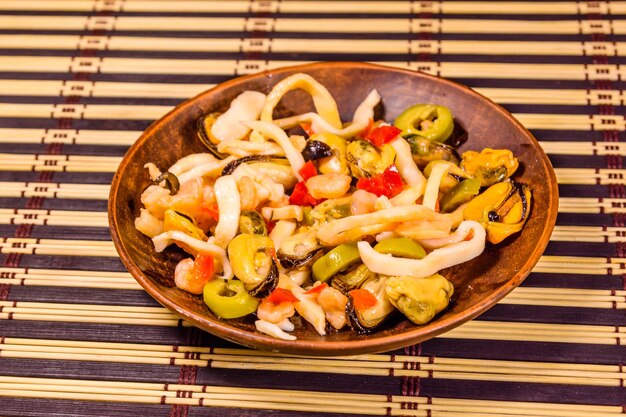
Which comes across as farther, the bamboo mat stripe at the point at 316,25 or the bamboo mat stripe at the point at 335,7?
the bamboo mat stripe at the point at 335,7

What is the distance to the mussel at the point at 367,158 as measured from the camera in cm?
288

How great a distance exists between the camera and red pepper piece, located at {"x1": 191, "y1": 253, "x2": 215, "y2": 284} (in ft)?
8.61

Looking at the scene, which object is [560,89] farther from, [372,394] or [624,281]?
[372,394]

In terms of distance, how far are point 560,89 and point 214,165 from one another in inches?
70.4

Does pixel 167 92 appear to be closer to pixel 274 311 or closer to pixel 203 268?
pixel 203 268

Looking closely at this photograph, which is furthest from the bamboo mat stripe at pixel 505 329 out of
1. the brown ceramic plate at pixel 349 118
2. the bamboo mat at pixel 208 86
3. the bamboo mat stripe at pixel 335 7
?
the bamboo mat stripe at pixel 335 7

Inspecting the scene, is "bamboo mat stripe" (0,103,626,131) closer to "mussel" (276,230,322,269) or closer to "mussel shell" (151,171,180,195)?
"mussel shell" (151,171,180,195)

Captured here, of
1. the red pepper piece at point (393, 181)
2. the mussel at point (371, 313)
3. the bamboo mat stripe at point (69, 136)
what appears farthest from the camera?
the bamboo mat stripe at point (69, 136)

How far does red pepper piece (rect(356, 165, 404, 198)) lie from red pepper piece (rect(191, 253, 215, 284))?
0.63 meters

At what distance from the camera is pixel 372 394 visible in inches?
105

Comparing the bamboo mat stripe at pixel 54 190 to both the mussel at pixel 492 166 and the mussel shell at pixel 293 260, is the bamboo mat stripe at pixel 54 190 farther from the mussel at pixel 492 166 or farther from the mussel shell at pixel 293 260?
the mussel at pixel 492 166

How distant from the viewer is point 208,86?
3832mm

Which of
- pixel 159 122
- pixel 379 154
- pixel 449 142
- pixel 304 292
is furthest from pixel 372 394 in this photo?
pixel 159 122

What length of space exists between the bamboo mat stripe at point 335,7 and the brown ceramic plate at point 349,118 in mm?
1080
